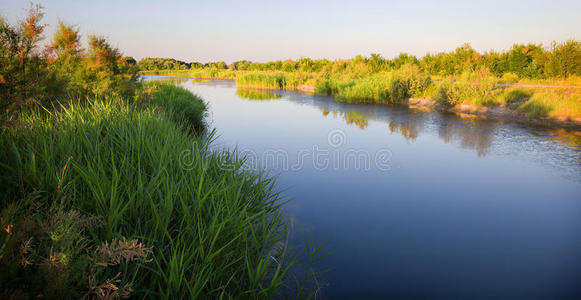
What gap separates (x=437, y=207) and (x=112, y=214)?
4.61 metres

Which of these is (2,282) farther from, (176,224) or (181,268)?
(176,224)

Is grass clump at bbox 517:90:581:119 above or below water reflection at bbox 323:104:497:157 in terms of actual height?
above

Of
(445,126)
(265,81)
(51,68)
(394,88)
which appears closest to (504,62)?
(394,88)

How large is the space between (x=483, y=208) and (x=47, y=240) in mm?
5440

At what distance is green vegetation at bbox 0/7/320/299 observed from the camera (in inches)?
49.4

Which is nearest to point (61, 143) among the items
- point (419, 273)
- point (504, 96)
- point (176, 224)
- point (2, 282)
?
point (176, 224)

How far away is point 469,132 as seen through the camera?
32.7 feet

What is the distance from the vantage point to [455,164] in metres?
6.98

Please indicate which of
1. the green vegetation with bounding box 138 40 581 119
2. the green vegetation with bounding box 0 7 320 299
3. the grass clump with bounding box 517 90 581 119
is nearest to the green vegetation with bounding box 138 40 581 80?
the green vegetation with bounding box 138 40 581 119

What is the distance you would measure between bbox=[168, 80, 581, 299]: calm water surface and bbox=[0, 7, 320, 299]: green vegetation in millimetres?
1198

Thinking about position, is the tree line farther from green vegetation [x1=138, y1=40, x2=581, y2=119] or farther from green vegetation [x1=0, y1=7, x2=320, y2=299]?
green vegetation [x1=138, y1=40, x2=581, y2=119]

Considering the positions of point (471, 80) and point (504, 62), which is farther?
point (504, 62)

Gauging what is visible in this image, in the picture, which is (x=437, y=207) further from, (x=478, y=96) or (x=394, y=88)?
(x=394, y=88)

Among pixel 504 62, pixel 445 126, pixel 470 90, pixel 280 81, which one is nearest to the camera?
pixel 445 126
